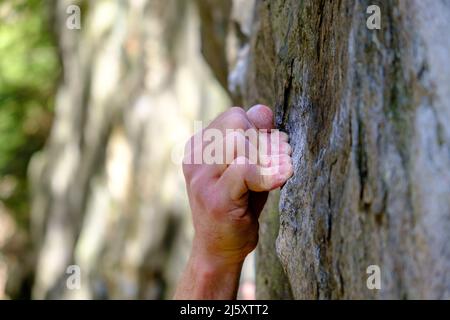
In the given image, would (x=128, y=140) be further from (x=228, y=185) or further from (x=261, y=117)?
(x=228, y=185)

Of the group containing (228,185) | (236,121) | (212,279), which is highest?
(236,121)

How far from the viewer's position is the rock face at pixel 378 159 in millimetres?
930

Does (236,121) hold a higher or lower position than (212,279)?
higher

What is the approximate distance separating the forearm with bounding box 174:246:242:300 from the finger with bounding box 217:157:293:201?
281 mm

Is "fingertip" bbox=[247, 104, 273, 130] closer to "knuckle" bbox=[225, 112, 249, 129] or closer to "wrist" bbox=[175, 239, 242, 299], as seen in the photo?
"knuckle" bbox=[225, 112, 249, 129]

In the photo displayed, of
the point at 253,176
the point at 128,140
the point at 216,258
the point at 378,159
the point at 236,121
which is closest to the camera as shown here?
the point at 378,159

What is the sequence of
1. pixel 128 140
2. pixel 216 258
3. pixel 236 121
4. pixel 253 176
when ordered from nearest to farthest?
pixel 253 176
pixel 236 121
pixel 216 258
pixel 128 140

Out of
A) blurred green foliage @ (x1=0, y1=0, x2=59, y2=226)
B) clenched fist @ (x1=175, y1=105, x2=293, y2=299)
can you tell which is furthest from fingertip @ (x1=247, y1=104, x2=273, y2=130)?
blurred green foliage @ (x1=0, y1=0, x2=59, y2=226)

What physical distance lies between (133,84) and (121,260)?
1105 millimetres

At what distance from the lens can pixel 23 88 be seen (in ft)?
19.2

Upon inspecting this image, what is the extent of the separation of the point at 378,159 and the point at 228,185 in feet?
1.38

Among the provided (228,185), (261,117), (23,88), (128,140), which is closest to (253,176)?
(228,185)

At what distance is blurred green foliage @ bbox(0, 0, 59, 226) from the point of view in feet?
18.7

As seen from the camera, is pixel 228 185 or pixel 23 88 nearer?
pixel 228 185
